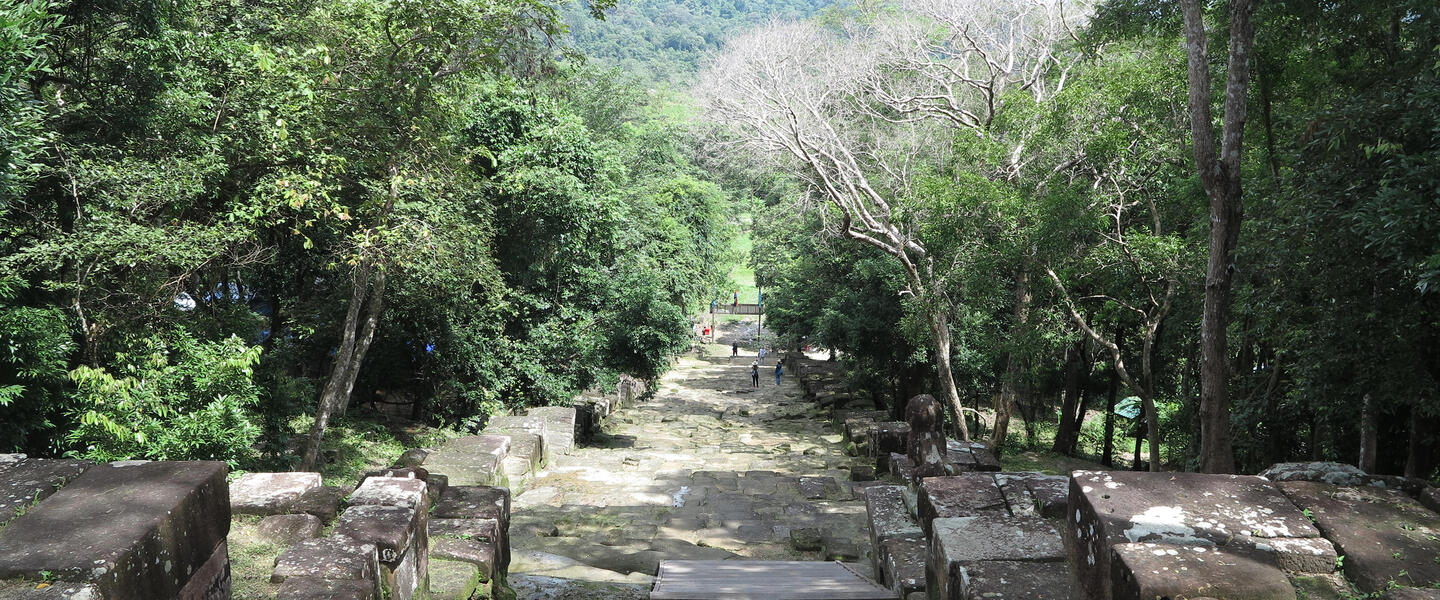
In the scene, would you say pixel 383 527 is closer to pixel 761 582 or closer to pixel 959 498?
pixel 761 582

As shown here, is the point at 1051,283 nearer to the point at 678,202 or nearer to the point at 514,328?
the point at 514,328

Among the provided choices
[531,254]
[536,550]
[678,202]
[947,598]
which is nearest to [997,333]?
[531,254]

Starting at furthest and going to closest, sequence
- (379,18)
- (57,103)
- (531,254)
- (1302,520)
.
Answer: (531,254)
(379,18)
(57,103)
(1302,520)

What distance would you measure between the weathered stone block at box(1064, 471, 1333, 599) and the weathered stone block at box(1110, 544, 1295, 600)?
0.12 meters

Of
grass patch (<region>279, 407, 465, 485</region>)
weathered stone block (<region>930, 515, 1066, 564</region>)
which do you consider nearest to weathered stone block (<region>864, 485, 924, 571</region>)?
weathered stone block (<region>930, 515, 1066, 564</region>)

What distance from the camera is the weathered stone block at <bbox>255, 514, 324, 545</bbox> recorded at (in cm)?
518

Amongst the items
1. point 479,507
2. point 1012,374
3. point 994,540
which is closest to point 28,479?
point 479,507

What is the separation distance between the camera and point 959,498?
19.6 ft

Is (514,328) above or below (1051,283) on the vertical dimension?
below

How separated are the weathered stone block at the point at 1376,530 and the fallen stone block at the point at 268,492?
18.7 ft

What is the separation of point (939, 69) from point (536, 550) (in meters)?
12.3

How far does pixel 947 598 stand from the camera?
4.90m

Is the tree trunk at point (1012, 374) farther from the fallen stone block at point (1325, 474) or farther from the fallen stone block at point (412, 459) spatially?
the fallen stone block at point (412, 459)

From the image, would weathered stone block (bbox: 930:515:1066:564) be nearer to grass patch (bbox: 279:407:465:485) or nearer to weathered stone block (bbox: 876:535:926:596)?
weathered stone block (bbox: 876:535:926:596)
